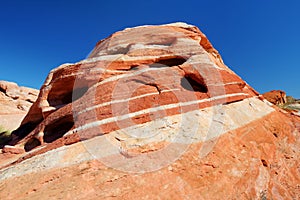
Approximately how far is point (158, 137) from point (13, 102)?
114 ft

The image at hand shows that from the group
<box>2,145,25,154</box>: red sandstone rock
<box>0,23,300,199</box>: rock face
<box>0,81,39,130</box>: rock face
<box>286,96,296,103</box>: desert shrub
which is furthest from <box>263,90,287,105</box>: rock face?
<box>0,81,39,130</box>: rock face

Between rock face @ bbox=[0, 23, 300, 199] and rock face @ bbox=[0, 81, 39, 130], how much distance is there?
1637 cm

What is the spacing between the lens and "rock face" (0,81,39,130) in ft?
86.3

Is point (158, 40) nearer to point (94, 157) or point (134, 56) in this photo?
point (134, 56)

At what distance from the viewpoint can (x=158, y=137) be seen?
7789 mm

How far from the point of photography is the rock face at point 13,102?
86.3 feet

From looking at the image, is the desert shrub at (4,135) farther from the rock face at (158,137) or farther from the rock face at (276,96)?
the rock face at (276,96)

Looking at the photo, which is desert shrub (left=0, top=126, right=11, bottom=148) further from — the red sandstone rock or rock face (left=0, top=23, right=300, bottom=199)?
rock face (left=0, top=23, right=300, bottom=199)

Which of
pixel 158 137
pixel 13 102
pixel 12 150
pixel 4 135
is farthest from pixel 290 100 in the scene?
pixel 13 102

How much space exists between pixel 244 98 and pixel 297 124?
3.31 meters

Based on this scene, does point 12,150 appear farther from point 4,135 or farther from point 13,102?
point 13,102

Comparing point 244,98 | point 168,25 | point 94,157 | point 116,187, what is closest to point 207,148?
point 116,187

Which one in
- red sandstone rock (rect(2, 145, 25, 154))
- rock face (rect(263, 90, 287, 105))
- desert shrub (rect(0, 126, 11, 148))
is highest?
rock face (rect(263, 90, 287, 105))

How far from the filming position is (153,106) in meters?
9.21
